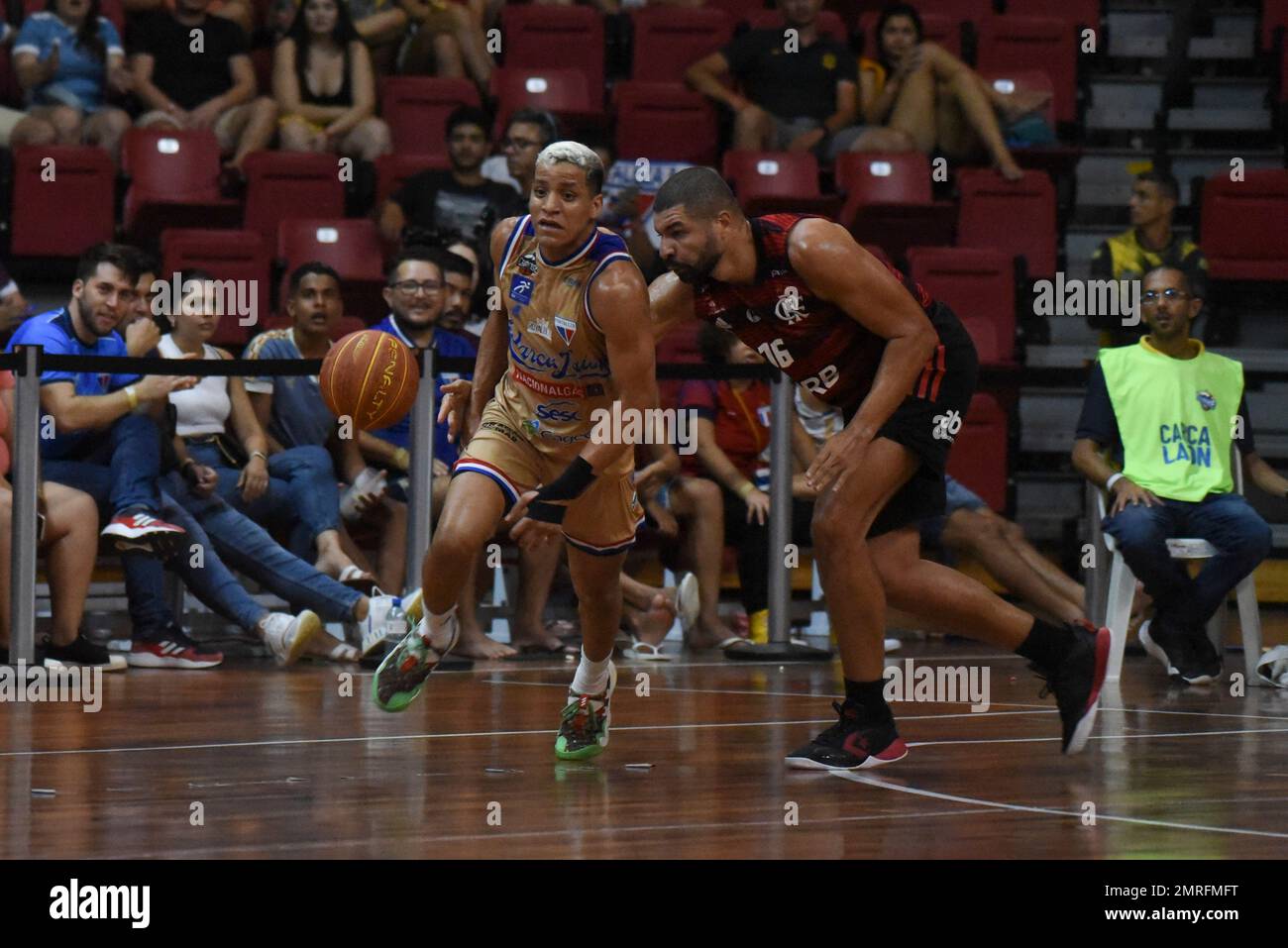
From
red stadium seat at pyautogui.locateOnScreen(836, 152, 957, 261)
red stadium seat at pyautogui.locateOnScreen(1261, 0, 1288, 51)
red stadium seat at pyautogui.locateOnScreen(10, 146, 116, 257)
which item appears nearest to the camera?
red stadium seat at pyautogui.locateOnScreen(10, 146, 116, 257)

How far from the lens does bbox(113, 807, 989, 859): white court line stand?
3.65 meters

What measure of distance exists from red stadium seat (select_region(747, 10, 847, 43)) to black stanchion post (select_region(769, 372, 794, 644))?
3966 millimetres

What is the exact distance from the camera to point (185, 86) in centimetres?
1077

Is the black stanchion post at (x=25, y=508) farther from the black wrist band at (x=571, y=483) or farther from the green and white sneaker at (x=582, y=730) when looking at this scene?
the black wrist band at (x=571, y=483)

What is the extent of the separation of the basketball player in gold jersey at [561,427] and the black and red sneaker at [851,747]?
1.87 feet

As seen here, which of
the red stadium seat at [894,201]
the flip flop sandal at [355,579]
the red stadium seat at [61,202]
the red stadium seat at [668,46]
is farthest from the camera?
the red stadium seat at [668,46]

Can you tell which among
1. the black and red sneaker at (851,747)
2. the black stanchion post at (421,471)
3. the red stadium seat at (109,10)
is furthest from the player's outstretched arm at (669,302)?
the red stadium seat at (109,10)

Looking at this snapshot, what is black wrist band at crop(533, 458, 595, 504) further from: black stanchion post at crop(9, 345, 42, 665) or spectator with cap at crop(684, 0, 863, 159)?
spectator with cap at crop(684, 0, 863, 159)

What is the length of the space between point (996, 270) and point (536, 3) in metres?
→ 3.38

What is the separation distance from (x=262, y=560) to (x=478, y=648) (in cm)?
96

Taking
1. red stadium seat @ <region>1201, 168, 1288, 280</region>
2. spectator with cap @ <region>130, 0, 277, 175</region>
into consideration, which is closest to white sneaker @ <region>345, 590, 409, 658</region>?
spectator with cap @ <region>130, 0, 277, 175</region>

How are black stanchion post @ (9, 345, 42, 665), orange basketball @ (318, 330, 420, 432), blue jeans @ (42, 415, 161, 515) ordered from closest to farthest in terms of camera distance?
orange basketball @ (318, 330, 420, 432) → black stanchion post @ (9, 345, 42, 665) → blue jeans @ (42, 415, 161, 515)

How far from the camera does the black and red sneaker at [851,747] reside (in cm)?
493
